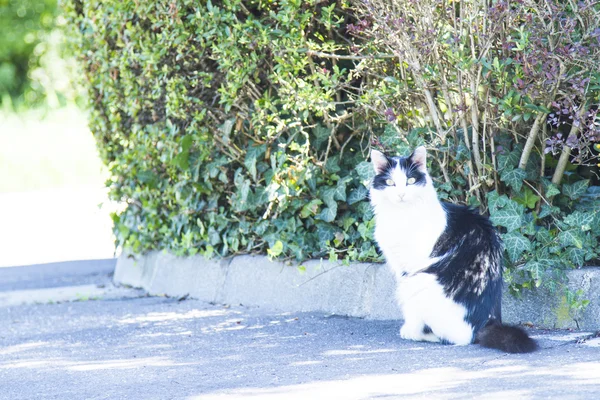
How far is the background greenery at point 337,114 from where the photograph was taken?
537 centimetres

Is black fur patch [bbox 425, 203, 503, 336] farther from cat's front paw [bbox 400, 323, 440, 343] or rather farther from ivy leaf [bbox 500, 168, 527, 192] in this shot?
ivy leaf [bbox 500, 168, 527, 192]

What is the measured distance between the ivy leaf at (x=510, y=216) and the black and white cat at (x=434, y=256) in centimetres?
27

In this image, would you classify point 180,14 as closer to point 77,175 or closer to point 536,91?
point 536,91

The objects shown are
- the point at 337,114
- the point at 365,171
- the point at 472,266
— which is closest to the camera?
the point at 472,266

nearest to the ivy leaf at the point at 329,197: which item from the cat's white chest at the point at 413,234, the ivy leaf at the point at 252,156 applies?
the ivy leaf at the point at 252,156

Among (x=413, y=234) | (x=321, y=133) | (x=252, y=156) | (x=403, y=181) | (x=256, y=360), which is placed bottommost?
(x=256, y=360)

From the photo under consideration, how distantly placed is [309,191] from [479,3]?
206 centimetres

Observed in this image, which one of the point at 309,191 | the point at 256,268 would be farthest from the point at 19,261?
the point at 309,191

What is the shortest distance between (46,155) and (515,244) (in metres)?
15.7

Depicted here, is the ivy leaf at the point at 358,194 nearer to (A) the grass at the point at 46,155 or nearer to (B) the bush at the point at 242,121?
(B) the bush at the point at 242,121

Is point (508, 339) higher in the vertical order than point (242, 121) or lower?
lower

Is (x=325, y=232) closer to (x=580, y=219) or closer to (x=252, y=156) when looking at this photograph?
(x=252, y=156)

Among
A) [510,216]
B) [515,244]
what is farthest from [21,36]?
[515,244]

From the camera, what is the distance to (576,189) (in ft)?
18.9
